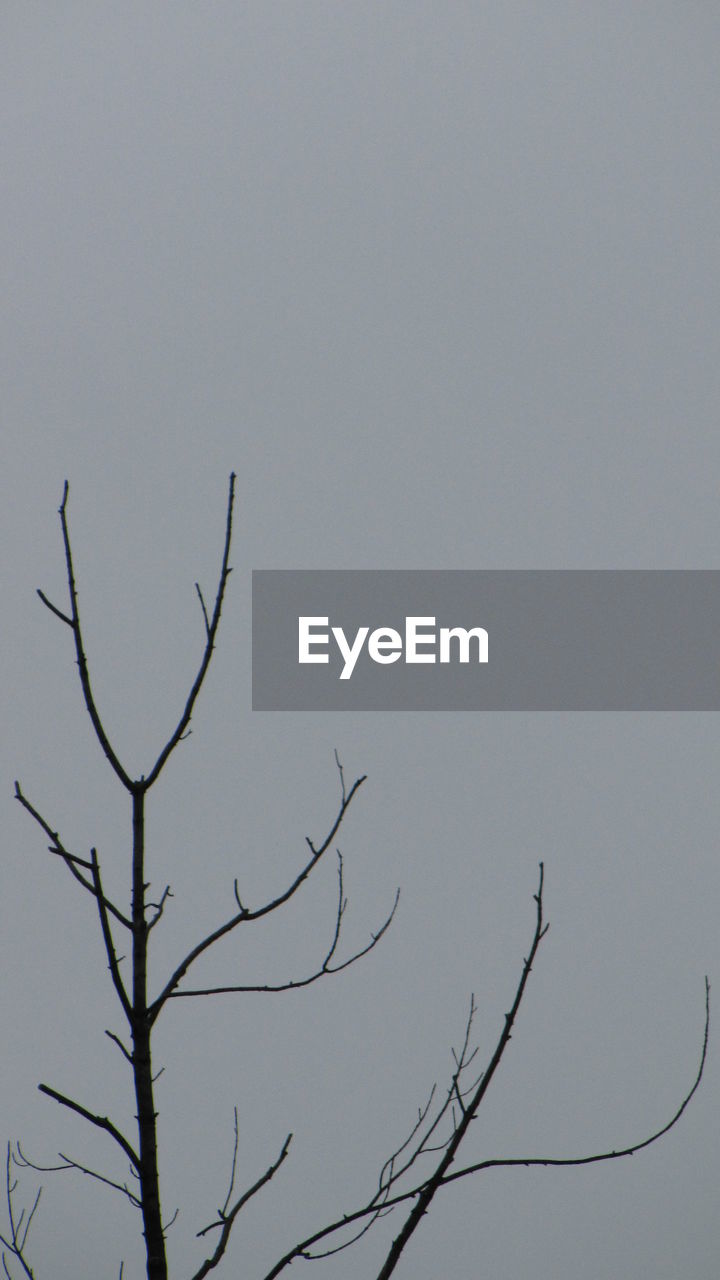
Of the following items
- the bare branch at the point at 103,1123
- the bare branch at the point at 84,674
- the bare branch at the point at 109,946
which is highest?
the bare branch at the point at 84,674

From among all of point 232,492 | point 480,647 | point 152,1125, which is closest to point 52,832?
point 152,1125

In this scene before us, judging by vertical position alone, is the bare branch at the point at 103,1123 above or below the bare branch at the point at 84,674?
below

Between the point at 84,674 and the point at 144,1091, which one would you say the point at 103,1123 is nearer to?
the point at 144,1091

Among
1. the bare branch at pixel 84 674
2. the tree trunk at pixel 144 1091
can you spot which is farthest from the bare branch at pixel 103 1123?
the bare branch at pixel 84 674

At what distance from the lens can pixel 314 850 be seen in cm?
297

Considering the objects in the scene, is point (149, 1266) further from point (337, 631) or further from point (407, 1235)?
point (337, 631)

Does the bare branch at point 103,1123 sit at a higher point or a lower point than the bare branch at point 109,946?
lower

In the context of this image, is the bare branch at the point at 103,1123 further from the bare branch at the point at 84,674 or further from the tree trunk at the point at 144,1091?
the bare branch at the point at 84,674

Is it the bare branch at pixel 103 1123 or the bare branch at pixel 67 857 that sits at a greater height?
the bare branch at pixel 67 857

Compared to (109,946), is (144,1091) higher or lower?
lower

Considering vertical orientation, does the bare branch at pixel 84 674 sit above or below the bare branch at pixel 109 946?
above

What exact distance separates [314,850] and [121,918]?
656mm

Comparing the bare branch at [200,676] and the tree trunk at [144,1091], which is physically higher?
the bare branch at [200,676]

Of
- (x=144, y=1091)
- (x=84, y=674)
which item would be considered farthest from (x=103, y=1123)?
(x=84, y=674)
